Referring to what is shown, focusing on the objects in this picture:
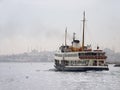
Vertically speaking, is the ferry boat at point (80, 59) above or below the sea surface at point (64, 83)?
above

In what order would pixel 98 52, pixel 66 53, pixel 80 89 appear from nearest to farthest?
1. pixel 80 89
2. pixel 98 52
3. pixel 66 53

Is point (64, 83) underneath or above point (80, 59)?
underneath

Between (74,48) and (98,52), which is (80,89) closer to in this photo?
(98,52)

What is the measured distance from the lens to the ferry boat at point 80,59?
393 feet

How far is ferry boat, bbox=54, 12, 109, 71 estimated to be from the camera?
120 meters

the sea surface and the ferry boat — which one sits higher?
the ferry boat

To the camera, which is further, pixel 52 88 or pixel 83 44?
pixel 83 44

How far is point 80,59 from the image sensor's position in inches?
4806

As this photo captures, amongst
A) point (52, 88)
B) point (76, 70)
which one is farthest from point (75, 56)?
point (52, 88)

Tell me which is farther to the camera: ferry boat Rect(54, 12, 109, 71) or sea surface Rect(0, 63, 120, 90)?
ferry boat Rect(54, 12, 109, 71)

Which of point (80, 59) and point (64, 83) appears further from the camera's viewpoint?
point (80, 59)

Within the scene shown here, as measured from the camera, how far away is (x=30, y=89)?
7244cm

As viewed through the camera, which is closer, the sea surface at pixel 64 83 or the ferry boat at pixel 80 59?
the sea surface at pixel 64 83

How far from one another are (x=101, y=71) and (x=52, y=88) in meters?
50.8
